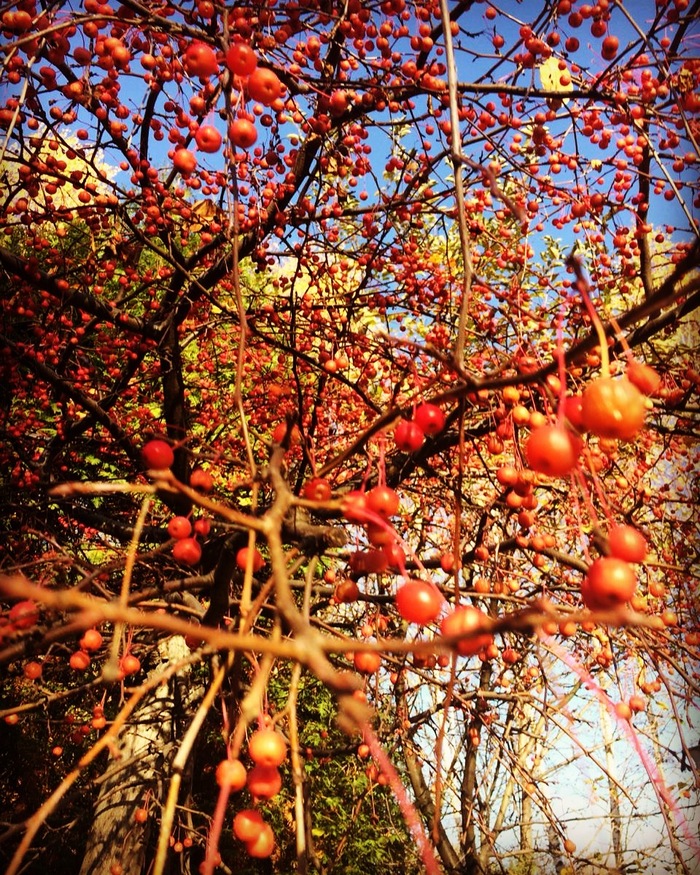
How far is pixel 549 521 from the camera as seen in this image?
550 centimetres

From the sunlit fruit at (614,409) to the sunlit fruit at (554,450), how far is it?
0.06 m

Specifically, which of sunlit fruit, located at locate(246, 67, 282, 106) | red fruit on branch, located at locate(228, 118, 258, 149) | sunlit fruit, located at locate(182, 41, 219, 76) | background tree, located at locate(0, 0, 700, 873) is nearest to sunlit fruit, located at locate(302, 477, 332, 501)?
background tree, located at locate(0, 0, 700, 873)

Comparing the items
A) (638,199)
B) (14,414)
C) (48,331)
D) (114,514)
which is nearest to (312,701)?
(114,514)

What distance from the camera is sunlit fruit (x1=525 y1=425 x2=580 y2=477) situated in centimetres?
108

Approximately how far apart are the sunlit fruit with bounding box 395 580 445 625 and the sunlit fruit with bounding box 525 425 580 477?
391mm

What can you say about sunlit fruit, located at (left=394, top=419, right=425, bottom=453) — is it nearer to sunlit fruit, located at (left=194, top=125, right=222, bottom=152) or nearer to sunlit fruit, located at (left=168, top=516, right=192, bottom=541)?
sunlit fruit, located at (left=168, top=516, right=192, bottom=541)

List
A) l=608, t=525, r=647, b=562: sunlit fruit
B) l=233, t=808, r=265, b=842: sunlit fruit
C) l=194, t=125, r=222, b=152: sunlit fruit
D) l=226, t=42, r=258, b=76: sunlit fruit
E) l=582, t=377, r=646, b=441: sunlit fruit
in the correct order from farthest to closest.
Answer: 1. l=194, t=125, r=222, b=152: sunlit fruit
2. l=226, t=42, r=258, b=76: sunlit fruit
3. l=233, t=808, r=265, b=842: sunlit fruit
4. l=608, t=525, r=647, b=562: sunlit fruit
5. l=582, t=377, r=646, b=441: sunlit fruit

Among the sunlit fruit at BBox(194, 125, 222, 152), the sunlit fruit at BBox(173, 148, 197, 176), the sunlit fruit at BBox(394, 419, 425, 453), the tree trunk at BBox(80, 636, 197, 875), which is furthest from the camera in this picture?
the tree trunk at BBox(80, 636, 197, 875)

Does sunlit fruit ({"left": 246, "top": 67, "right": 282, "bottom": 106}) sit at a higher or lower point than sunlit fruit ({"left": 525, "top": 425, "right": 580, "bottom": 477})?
higher

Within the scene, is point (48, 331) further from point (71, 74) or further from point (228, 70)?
point (228, 70)

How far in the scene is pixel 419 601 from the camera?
1.23 m

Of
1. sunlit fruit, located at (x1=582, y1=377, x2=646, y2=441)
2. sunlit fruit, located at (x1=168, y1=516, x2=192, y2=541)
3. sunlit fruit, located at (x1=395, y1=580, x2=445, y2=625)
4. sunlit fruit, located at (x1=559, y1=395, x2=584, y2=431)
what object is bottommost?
sunlit fruit, located at (x1=395, y1=580, x2=445, y2=625)

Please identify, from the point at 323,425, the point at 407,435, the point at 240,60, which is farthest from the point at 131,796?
the point at 240,60

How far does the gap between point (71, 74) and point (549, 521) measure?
547cm
